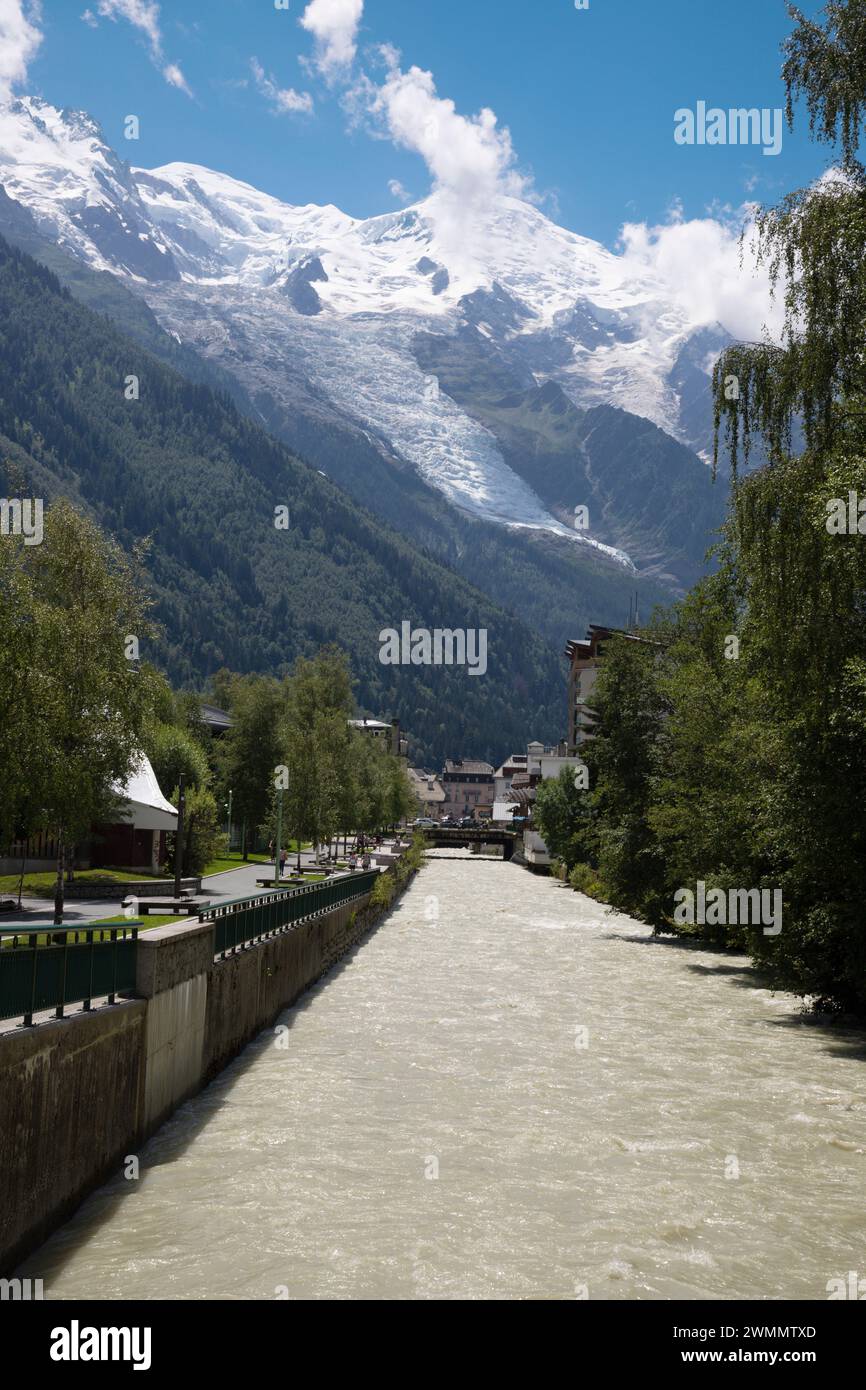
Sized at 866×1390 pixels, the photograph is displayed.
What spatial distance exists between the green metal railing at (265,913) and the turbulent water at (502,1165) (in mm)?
2169

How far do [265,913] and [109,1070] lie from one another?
14.2 meters

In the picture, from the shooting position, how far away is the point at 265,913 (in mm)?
29391

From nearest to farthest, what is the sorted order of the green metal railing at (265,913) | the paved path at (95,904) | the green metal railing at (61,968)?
the green metal railing at (61,968)
the green metal railing at (265,913)
the paved path at (95,904)

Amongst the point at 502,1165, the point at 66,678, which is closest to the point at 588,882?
the point at 66,678

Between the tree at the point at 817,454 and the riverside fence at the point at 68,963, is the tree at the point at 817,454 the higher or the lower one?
the higher one

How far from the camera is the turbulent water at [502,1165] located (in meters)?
13.2

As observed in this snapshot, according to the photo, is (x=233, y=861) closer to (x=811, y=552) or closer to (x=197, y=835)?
(x=197, y=835)

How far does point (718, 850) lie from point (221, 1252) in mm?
28078

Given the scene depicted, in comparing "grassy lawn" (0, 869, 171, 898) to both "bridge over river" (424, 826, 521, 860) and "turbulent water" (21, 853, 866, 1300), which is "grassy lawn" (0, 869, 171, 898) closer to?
"turbulent water" (21, 853, 866, 1300)

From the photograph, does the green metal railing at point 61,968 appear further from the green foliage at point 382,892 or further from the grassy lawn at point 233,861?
the grassy lawn at point 233,861

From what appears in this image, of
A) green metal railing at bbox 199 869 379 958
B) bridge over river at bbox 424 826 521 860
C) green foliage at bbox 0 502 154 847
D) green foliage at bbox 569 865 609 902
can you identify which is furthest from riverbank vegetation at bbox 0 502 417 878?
bridge over river at bbox 424 826 521 860

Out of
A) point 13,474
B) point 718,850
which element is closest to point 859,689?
point 718,850

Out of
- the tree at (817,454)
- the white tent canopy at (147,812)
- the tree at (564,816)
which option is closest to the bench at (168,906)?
the tree at (817,454)
